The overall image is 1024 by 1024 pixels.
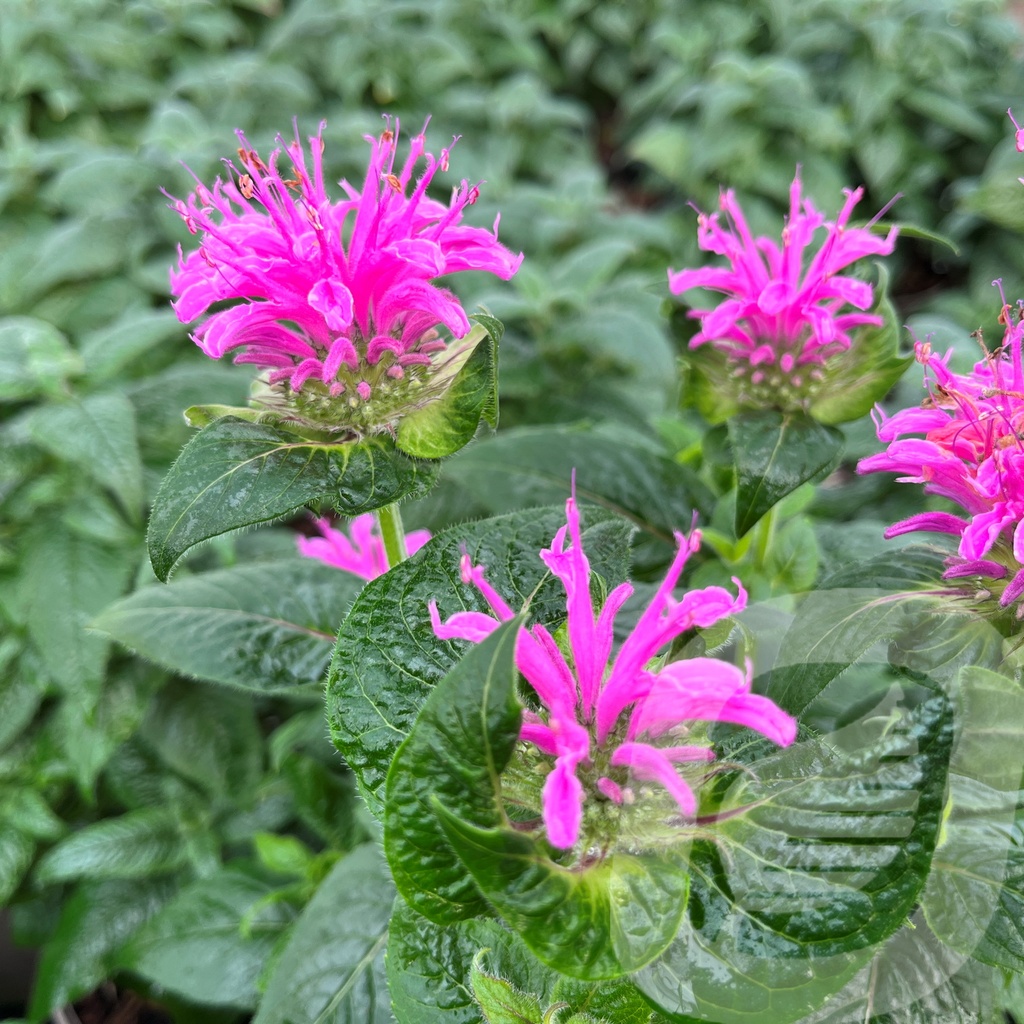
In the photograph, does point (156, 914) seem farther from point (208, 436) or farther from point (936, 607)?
point (936, 607)

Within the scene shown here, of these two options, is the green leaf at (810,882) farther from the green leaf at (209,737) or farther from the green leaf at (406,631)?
the green leaf at (209,737)

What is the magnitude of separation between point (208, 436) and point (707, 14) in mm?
2113

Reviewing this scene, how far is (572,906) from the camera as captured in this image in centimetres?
30

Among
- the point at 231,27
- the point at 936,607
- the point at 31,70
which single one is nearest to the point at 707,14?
the point at 231,27

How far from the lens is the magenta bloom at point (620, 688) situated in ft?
1.05

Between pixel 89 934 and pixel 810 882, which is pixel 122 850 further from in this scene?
pixel 810 882

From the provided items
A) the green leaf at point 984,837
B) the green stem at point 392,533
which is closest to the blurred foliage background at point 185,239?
the green stem at point 392,533

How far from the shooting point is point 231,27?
1880mm

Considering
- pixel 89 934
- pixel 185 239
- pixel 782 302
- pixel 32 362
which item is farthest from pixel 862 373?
pixel 185 239

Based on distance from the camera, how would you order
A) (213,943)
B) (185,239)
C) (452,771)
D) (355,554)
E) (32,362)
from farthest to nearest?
(185,239), (32,362), (213,943), (355,554), (452,771)

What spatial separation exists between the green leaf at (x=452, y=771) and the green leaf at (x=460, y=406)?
16cm

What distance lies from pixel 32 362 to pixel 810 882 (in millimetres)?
849

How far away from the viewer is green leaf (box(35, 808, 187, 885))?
833mm

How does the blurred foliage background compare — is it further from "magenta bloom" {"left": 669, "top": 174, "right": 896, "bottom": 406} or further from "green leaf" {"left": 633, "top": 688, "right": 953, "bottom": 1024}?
"green leaf" {"left": 633, "top": 688, "right": 953, "bottom": 1024}
